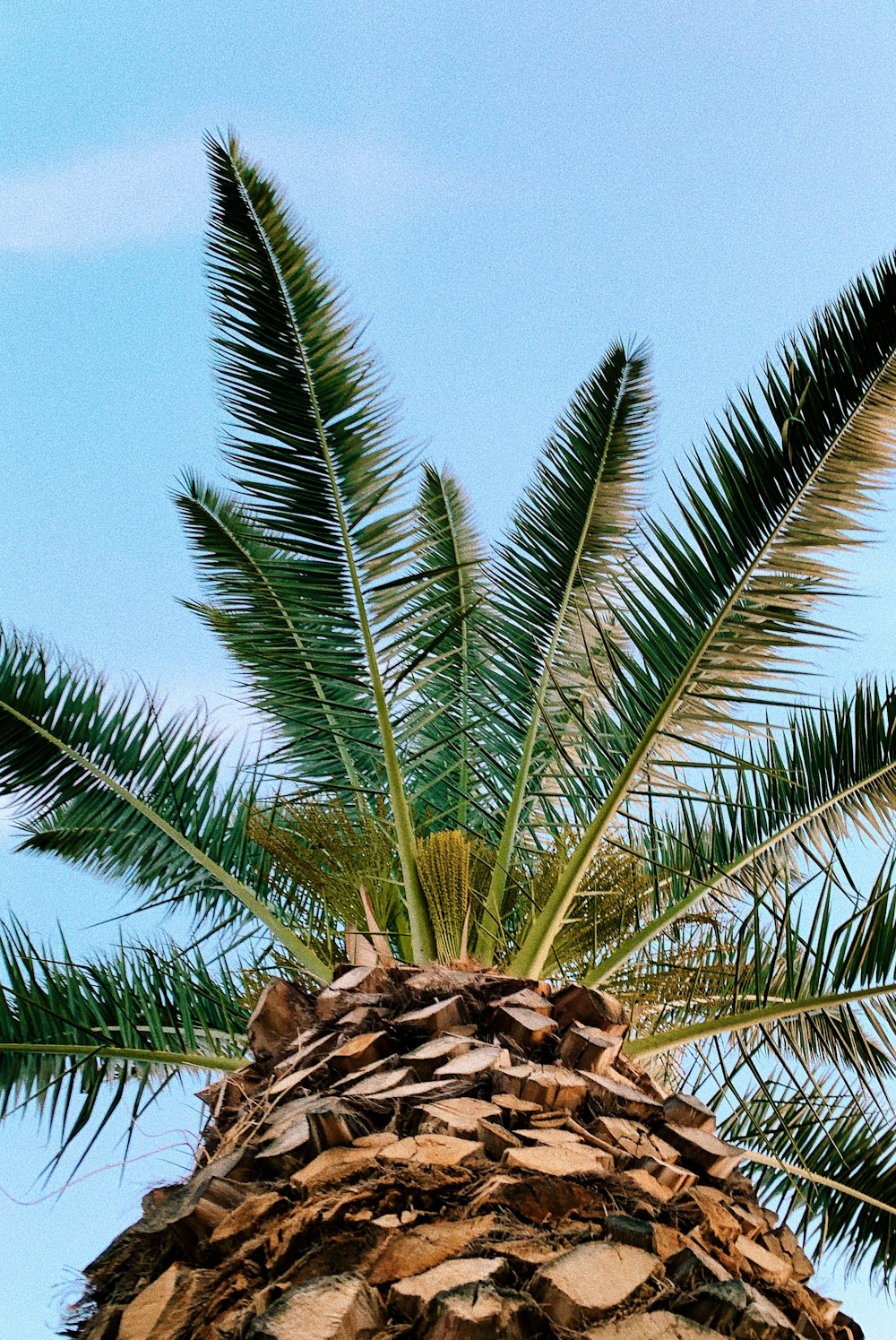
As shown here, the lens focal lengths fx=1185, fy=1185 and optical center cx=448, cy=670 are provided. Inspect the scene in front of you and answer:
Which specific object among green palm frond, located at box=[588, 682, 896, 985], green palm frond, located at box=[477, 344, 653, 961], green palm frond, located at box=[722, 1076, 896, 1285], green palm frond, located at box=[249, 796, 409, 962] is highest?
green palm frond, located at box=[477, 344, 653, 961]

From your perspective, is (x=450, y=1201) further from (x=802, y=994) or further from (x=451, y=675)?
(x=451, y=675)

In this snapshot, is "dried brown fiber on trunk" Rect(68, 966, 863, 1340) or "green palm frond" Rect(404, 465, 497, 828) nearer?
"dried brown fiber on trunk" Rect(68, 966, 863, 1340)

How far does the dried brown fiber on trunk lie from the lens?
2.07m

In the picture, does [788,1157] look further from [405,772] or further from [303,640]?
[303,640]

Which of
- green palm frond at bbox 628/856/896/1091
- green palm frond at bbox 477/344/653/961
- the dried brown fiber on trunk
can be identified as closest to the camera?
the dried brown fiber on trunk

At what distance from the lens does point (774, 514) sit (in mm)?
4012

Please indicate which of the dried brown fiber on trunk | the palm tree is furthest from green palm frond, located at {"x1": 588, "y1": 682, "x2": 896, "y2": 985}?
the dried brown fiber on trunk

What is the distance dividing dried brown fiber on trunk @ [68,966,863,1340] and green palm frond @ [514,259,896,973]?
1.18 m

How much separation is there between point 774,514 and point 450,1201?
254cm

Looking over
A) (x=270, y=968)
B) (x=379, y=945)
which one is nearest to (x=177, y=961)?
(x=270, y=968)

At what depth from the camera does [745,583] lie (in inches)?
157

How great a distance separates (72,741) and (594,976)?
7.19ft

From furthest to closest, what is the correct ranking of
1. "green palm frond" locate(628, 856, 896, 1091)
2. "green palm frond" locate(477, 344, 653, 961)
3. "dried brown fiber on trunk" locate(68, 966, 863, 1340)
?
"green palm frond" locate(477, 344, 653, 961) → "green palm frond" locate(628, 856, 896, 1091) → "dried brown fiber on trunk" locate(68, 966, 863, 1340)

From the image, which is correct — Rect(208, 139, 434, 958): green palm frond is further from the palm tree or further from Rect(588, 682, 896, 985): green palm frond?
Rect(588, 682, 896, 985): green palm frond
